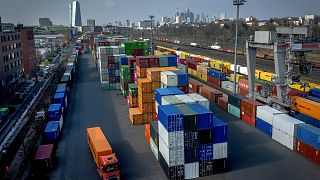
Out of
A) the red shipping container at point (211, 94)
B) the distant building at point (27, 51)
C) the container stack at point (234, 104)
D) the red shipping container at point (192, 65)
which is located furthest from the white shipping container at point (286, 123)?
the distant building at point (27, 51)

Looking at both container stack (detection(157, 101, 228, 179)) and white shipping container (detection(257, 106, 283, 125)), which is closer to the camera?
container stack (detection(157, 101, 228, 179))

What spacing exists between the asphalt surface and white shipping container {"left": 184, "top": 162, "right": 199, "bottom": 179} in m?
1.97

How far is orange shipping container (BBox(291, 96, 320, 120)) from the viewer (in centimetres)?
3513

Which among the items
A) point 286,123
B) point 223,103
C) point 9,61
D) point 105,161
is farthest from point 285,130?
point 9,61

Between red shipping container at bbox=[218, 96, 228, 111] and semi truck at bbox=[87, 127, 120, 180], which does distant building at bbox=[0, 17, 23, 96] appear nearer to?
semi truck at bbox=[87, 127, 120, 180]

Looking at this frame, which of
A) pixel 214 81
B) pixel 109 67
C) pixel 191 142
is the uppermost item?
pixel 109 67

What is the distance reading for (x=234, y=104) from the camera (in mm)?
46344

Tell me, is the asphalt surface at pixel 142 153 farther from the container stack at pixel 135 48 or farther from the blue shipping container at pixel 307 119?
the container stack at pixel 135 48

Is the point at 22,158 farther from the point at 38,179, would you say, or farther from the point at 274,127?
the point at 274,127

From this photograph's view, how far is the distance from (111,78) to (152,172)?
42351mm

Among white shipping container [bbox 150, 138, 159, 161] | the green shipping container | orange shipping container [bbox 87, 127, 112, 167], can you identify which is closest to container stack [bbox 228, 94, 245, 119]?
the green shipping container

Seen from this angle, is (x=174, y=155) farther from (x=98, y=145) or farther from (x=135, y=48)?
(x=135, y=48)

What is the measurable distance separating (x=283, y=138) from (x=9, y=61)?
241 feet

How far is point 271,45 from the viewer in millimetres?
40188
